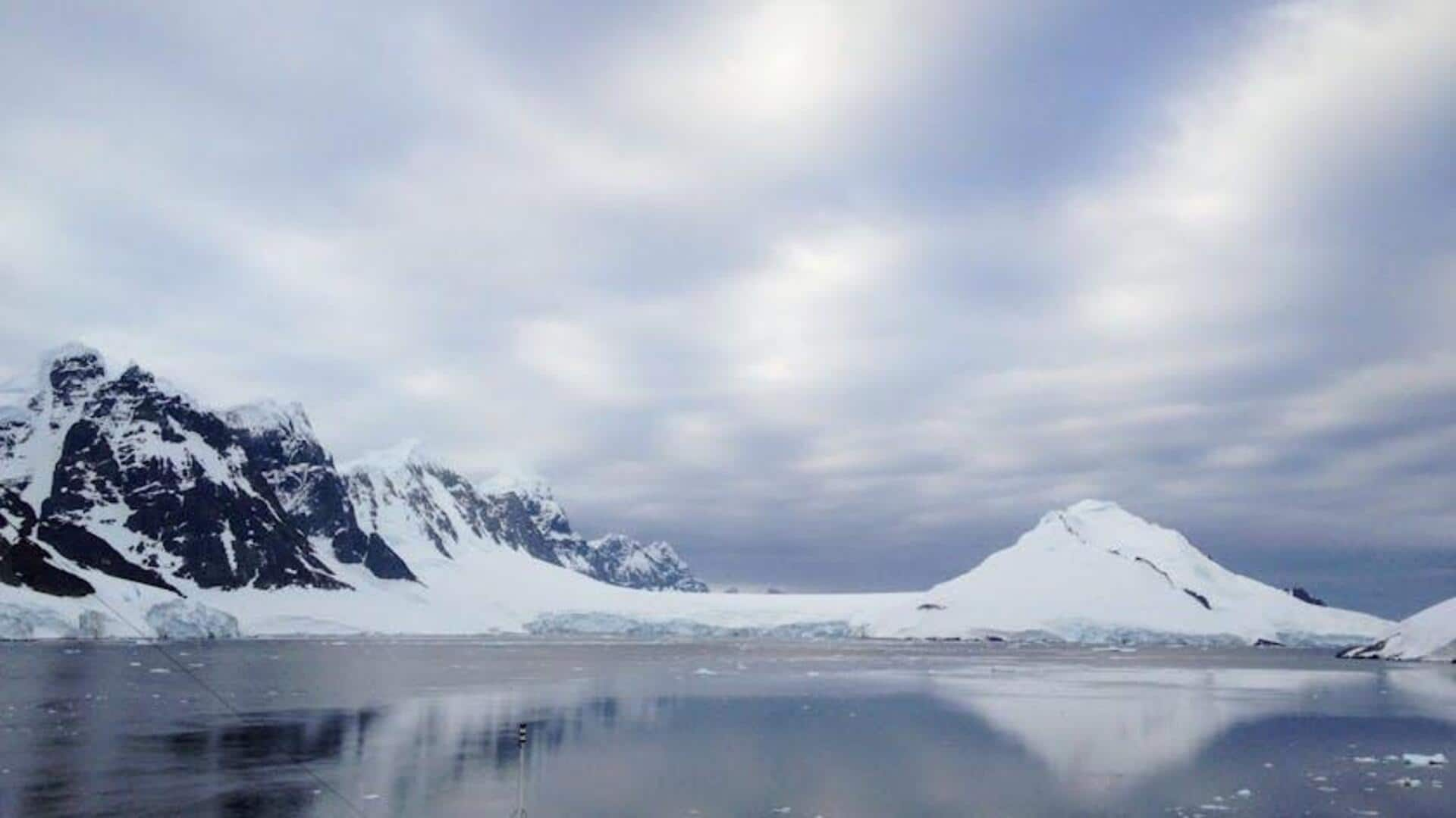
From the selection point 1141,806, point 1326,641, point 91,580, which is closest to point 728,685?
point 1141,806

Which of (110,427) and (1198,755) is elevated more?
(110,427)

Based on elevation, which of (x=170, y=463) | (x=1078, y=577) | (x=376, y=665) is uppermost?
Result: (x=170, y=463)

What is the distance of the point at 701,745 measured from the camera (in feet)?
110

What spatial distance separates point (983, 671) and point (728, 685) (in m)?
27.8

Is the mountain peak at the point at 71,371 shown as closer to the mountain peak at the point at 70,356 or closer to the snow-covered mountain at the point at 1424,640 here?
the mountain peak at the point at 70,356

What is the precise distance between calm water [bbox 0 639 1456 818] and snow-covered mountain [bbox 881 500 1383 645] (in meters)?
105

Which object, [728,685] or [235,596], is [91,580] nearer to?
[235,596]

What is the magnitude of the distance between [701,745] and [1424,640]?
114951mm

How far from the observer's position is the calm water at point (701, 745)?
23.3m

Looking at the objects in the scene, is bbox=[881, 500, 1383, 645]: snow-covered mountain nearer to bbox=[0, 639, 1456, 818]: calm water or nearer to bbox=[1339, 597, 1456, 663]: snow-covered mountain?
bbox=[1339, 597, 1456, 663]: snow-covered mountain

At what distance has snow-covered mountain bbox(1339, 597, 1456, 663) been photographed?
115 m

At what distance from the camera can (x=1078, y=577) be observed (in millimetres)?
182875

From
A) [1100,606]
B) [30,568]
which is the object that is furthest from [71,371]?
[1100,606]

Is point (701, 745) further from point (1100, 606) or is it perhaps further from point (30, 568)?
point (1100, 606)
